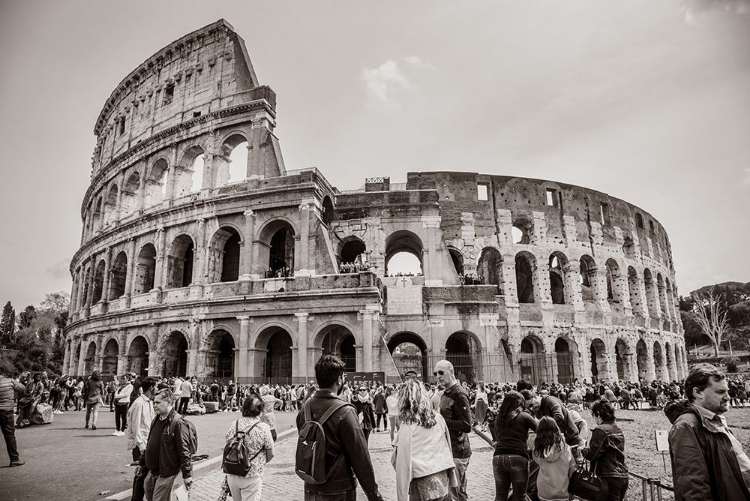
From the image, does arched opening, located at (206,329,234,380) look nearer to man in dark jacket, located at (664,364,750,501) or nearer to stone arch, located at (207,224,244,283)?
stone arch, located at (207,224,244,283)

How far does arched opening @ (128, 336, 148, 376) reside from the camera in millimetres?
23375

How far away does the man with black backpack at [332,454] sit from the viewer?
2.79 metres

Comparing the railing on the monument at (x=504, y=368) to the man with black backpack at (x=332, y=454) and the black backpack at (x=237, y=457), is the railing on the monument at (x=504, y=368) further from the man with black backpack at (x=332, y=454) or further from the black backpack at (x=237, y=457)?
the man with black backpack at (x=332, y=454)

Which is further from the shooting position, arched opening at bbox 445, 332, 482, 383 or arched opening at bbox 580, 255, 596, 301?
arched opening at bbox 580, 255, 596, 301

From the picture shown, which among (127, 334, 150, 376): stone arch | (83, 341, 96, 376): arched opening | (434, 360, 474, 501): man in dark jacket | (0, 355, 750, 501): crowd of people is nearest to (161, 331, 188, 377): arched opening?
(127, 334, 150, 376): stone arch

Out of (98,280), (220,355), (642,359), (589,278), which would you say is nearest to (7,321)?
(98,280)

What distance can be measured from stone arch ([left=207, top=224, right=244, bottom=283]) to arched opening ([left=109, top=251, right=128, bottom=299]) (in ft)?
22.2

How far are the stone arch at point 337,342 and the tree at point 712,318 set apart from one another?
4040cm

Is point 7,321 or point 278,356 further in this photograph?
point 7,321

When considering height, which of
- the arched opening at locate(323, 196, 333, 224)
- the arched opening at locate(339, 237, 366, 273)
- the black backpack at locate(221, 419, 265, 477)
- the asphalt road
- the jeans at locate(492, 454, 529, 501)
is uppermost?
the arched opening at locate(323, 196, 333, 224)

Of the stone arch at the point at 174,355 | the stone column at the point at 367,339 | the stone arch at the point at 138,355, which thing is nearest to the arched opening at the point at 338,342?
the stone column at the point at 367,339

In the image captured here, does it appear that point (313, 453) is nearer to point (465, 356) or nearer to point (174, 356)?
point (465, 356)

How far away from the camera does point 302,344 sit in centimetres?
1973

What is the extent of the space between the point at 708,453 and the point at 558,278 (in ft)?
94.5
